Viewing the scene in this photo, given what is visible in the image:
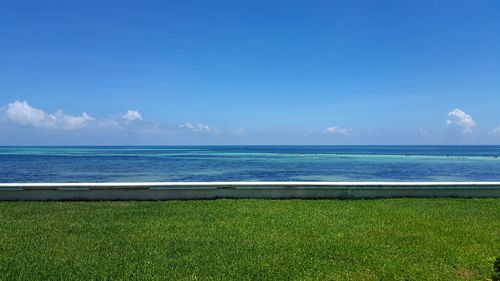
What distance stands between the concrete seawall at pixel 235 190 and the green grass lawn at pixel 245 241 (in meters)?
0.50

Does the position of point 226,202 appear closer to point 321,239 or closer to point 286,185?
point 286,185

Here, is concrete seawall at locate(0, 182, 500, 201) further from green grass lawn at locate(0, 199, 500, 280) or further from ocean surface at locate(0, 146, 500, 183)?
ocean surface at locate(0, 146, 500, 183)

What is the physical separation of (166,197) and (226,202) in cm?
166

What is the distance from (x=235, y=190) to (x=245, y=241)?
167 inches

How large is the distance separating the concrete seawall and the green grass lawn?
1.63ft

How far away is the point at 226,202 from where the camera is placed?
10.0 metres

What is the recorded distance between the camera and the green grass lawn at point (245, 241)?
16.8 feet

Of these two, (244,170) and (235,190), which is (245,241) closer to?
(235,190)

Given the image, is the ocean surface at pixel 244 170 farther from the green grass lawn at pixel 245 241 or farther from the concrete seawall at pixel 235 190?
the green grass lawn at pixel 245 241

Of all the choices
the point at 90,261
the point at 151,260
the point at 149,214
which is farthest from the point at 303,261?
the point at 149,214

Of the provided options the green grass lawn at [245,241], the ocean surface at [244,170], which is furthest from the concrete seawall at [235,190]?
the ocean surface at [244,170]

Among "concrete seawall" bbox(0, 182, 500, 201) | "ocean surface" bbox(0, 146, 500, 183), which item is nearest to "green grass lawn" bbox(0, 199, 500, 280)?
"concrete seawall" bbox(0, 182, 500, 201)

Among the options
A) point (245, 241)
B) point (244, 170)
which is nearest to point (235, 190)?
point (245, 241)

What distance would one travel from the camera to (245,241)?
6477mm
